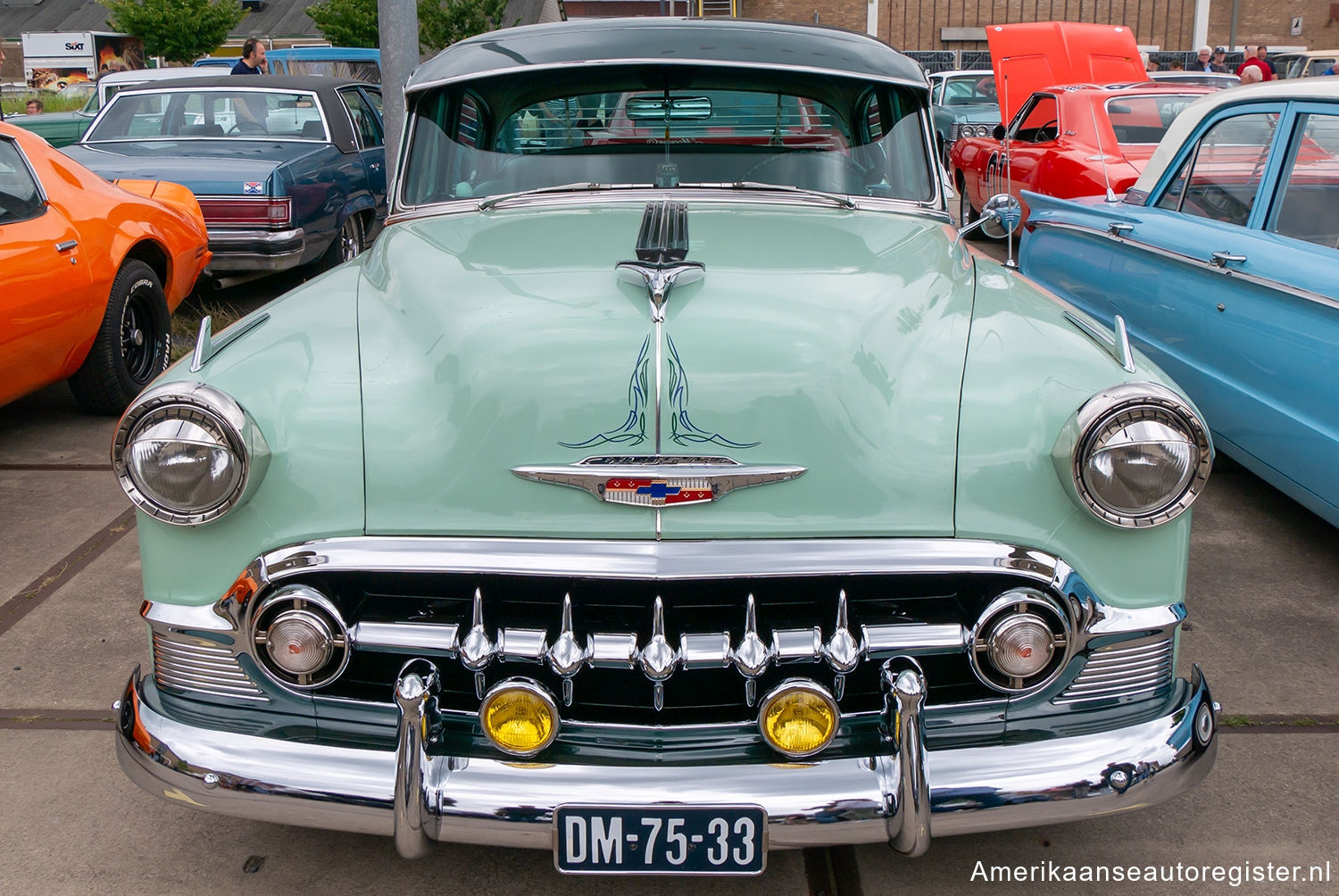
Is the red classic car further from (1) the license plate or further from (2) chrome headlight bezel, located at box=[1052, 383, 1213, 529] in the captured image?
(1) the license plate

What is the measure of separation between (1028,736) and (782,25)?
2.32m

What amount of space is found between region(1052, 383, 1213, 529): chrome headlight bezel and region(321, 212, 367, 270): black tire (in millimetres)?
6305

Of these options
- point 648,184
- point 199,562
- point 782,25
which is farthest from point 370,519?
point 782,25

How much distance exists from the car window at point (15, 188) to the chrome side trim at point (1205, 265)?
4298 millimetres

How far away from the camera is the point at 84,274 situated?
4672 mm

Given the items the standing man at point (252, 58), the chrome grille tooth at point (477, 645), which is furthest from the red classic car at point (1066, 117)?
the standing man at point (252, 58)

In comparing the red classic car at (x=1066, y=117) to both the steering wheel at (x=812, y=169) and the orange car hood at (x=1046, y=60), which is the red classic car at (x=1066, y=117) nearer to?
the orange car hood at (x=1046, y=60)

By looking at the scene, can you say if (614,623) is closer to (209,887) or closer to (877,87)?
(209,887)

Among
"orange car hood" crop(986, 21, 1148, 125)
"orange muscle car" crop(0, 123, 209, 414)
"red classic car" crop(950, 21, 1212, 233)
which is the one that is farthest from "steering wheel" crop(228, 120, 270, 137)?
"orange car hood" crop(986, 21, 1148, 125)

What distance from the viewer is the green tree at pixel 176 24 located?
104 feet

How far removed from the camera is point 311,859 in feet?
7.58

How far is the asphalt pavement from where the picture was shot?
225cm

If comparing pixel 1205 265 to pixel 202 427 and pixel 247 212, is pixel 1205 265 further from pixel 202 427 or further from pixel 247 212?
pixel 247 212

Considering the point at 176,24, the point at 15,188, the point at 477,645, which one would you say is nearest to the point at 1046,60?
the point at 15,188
